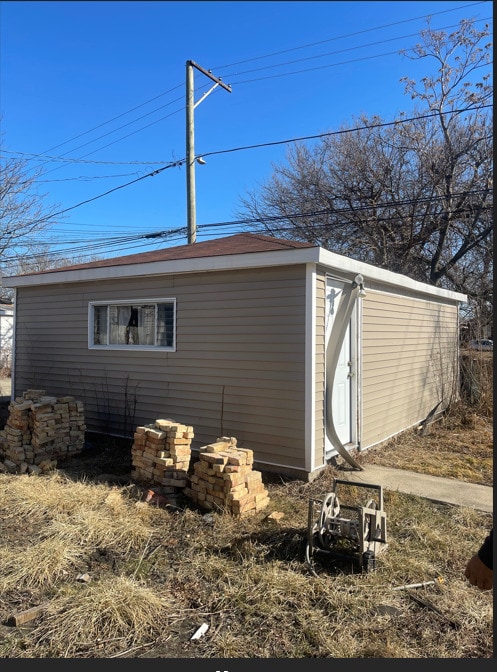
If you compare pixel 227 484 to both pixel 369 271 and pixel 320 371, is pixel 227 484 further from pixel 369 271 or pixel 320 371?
pixel 369 271

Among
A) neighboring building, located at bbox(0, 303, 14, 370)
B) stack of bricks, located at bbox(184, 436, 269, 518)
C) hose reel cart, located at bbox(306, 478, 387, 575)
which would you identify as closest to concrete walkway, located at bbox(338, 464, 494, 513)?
stack of bricks, located at bbox(184, 436, 269, 518)

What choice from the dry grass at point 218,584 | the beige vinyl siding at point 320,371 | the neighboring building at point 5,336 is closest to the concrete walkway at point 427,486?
the dry grass at point 218,584

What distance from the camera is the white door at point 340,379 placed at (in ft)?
19.3

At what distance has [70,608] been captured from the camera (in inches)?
113

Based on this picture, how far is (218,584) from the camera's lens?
10.6 ft

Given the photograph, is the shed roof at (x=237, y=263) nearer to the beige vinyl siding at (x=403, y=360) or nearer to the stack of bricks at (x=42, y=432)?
the beige vinyl siding at (x=403, y=360)

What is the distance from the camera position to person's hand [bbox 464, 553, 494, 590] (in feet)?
5.49

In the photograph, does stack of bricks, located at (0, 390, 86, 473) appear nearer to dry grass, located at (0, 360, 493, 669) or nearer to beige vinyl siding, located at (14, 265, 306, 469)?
beige vinyl siding, located at (14, 265, 306, 469)

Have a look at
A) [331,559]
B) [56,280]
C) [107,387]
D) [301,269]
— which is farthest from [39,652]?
[56,280]

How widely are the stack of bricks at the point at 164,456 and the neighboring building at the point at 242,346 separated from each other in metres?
1.09

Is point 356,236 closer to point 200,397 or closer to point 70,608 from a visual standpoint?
point 200,397

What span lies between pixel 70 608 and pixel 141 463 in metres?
2.36

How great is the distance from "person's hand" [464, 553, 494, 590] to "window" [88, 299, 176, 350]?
530cm

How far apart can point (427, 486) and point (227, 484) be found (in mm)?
2439
